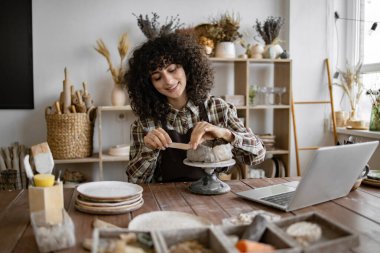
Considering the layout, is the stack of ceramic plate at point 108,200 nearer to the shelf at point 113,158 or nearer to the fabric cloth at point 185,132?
the fabric cloth at point 185,132

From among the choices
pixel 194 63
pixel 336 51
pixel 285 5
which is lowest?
pixel 194 63

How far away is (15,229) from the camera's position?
1.16 meters

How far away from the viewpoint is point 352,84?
3682mm

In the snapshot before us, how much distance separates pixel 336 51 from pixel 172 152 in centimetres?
259

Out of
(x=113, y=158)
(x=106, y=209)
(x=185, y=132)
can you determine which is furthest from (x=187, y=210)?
(x=113, y=158)

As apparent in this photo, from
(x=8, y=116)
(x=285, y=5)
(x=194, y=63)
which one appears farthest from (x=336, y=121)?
(x=8, y=116)

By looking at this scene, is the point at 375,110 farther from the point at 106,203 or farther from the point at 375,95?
the point at 106,203

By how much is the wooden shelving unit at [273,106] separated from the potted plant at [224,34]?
0.08m

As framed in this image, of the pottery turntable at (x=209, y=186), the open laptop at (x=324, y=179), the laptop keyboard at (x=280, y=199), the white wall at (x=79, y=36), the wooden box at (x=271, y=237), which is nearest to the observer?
the wooden box at (x=271, y=237)

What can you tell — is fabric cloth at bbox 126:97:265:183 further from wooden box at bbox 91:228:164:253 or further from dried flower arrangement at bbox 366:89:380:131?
dried flower arrangement at bbox 366:89:380:131

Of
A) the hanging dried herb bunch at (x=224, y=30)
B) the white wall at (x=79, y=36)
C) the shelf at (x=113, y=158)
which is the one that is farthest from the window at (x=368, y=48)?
the shelf at (x=113, y=158)

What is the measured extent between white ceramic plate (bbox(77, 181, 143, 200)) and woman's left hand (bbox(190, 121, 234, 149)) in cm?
27

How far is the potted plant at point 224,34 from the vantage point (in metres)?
3.38

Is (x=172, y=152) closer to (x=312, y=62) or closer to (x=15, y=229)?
(x=15, y=229)
